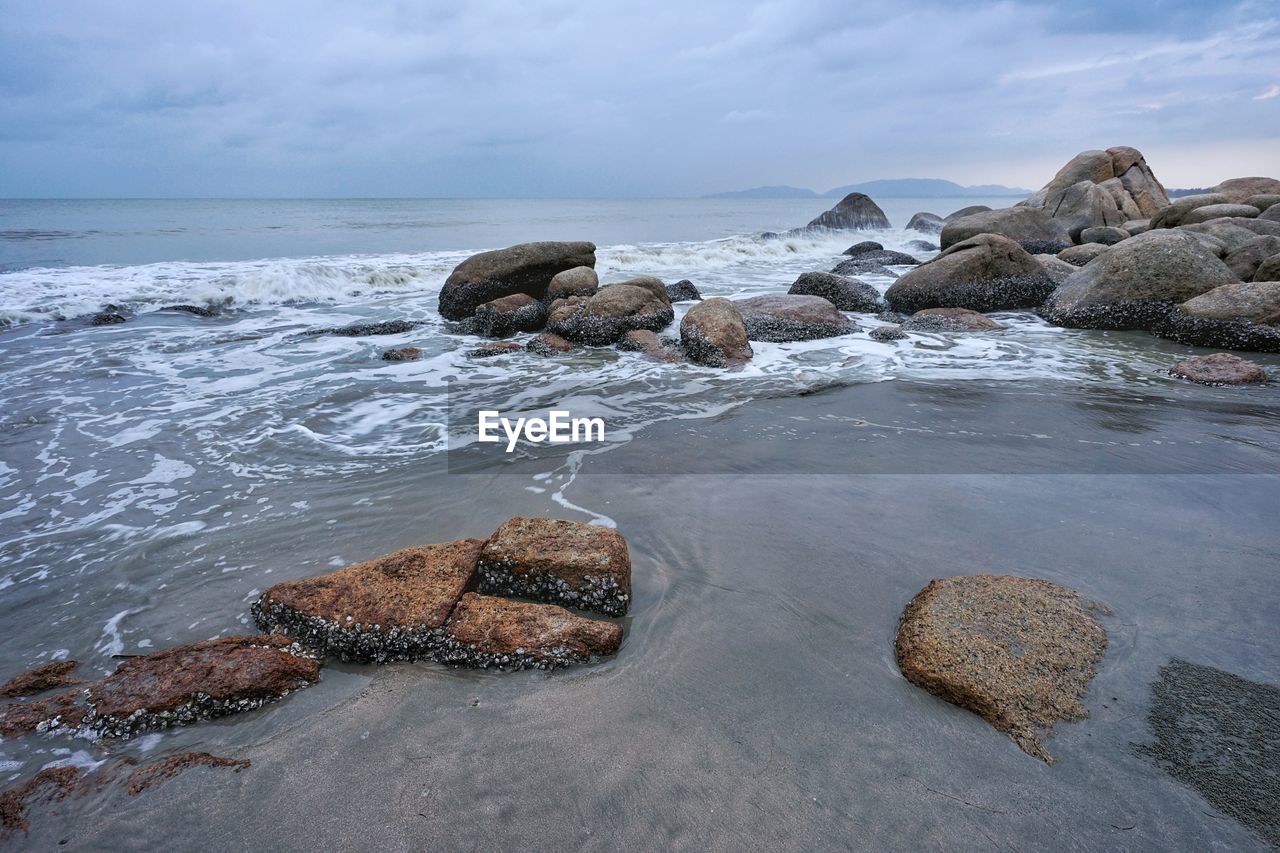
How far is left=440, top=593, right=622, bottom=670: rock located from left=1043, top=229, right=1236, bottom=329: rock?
9.64m

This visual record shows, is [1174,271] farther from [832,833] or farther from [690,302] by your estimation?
[832,833]

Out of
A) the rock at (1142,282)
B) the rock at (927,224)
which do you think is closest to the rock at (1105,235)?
the rock at (1142,282)

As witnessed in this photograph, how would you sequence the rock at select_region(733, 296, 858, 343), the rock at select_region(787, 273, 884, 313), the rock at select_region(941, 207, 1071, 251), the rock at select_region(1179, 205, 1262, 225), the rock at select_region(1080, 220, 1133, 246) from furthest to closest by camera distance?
1. the rock at select_region(941, 207, 1071, 251)
2. the rock at select_region(1080, 220, 1133, 246)
3. the rock at select_region(1179, 205, 1262, 225)
4. the rock at select_region(787, 273, 884, 313)
5. the rock at select_region(733, 296, 858, 343)

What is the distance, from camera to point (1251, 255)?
10023mm

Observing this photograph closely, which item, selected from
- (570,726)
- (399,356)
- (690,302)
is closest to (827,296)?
(690,302)

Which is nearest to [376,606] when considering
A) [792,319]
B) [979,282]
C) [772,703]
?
[772,703]

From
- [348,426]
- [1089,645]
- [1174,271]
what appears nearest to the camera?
[1089,645]

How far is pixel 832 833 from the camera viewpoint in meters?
1.83

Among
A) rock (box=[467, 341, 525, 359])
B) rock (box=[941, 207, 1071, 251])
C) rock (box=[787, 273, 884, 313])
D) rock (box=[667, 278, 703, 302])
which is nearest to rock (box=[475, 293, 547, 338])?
rock (box=[467, 341, 525, 359])

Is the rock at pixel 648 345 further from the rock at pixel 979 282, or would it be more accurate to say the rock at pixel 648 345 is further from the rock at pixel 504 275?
the rock at pixel 979 282

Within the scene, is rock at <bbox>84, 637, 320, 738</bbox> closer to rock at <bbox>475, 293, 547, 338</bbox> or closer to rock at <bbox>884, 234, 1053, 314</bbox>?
rock at <bbox>475, 293, 547, 338</bbox>

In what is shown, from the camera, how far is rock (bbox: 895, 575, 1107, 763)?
7.18ft

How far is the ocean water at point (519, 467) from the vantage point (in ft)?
9.03

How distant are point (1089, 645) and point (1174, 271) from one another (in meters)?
8.94
